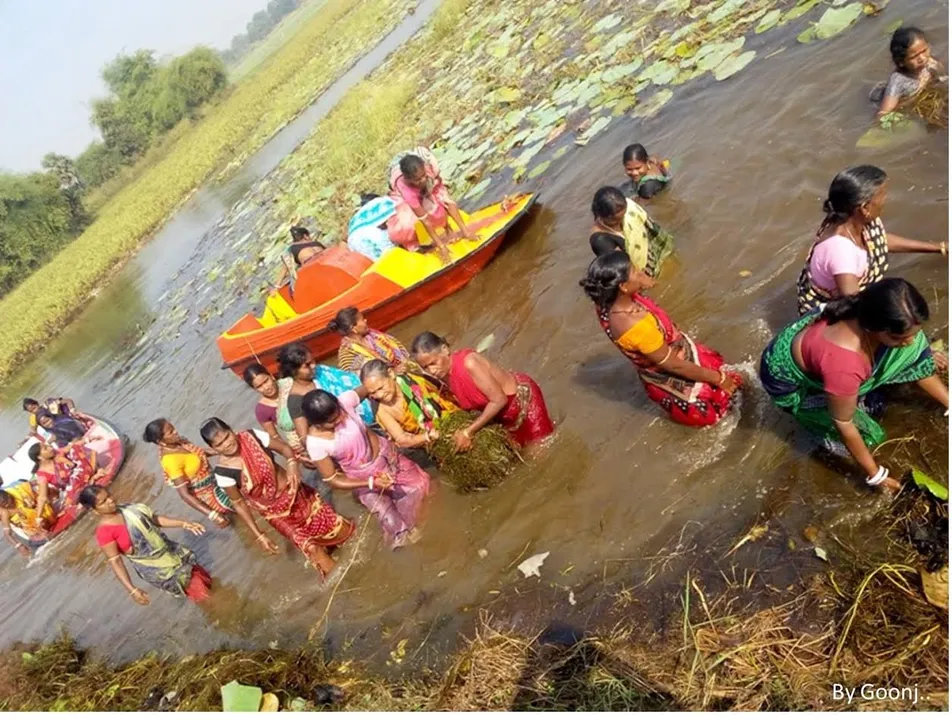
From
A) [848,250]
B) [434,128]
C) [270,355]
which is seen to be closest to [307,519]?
[270,355]

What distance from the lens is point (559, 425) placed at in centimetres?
503

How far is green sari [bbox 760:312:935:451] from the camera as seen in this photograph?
9.47 ft

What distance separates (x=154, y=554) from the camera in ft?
16.9

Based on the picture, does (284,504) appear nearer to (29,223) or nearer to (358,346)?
(358,346)

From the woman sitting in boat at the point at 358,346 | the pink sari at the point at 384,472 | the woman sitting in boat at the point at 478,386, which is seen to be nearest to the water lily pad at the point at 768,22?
the woman sitting in boat at the point at 478,386

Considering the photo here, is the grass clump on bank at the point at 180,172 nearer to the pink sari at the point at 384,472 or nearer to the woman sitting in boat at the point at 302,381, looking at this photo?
the woman sitting in boat at the point at 302,381

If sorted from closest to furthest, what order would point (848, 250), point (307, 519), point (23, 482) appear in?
point (848, 250)
point (307, 519)
point (23, 482)

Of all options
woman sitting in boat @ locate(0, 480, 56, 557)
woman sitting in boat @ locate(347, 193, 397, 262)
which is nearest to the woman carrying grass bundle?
woman sitting in boat @ locate(347, 193, 397, 262)

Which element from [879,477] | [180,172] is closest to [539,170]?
[879,477]

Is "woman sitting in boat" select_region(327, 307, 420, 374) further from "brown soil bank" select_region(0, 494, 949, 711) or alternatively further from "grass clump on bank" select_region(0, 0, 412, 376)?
"grass clump on bank" select_region(0, 0, 412, 376)

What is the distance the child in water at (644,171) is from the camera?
6.77 meters

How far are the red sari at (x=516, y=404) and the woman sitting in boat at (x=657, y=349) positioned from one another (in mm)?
884

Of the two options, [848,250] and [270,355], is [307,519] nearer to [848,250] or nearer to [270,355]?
[270,355]

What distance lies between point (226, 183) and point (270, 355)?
19.7m
